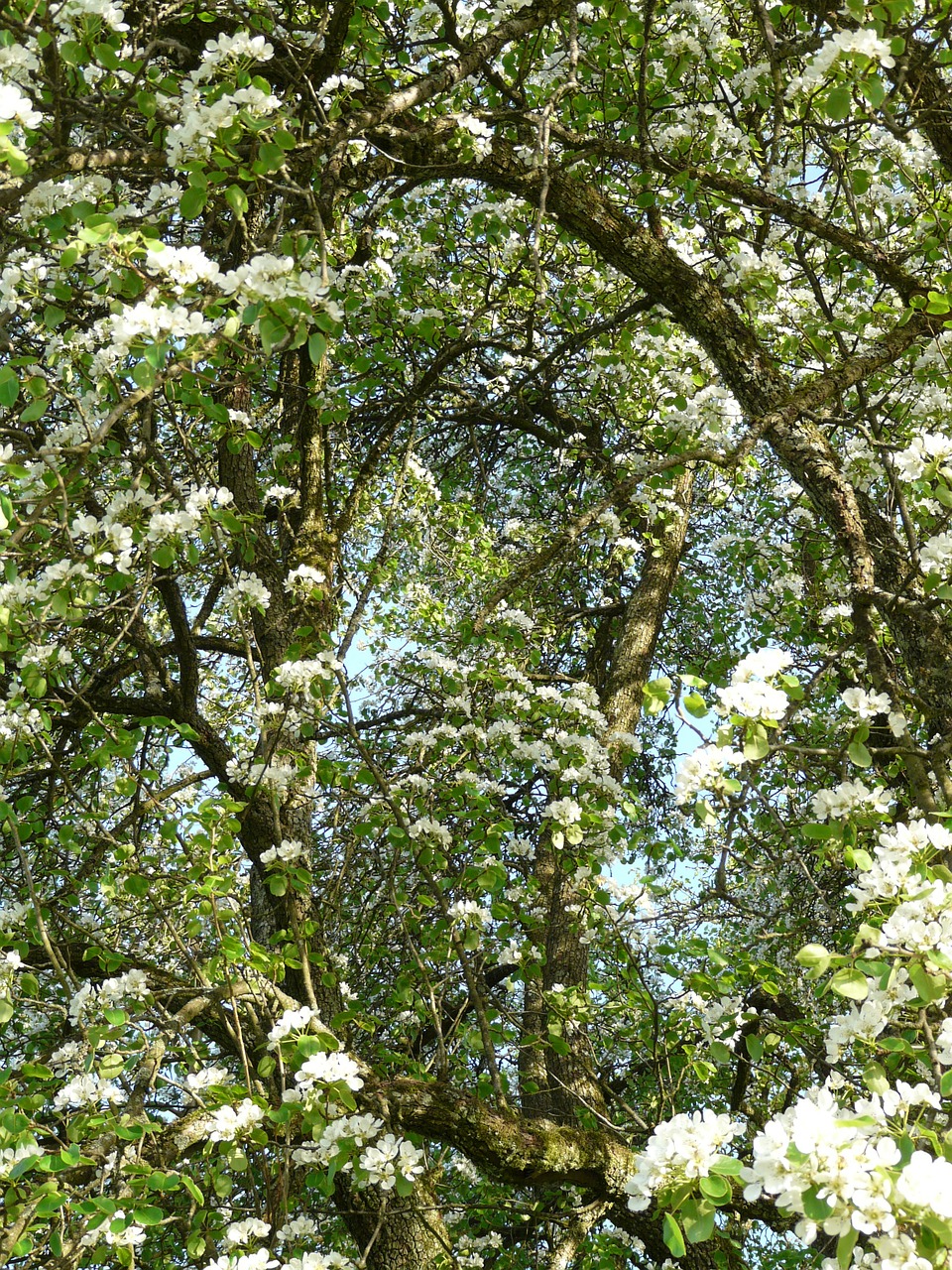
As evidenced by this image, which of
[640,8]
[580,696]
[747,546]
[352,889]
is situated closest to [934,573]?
[580,696]

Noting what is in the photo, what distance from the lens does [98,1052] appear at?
3279 mm

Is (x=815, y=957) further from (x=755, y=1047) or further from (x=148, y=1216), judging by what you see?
(x=148, y=1216)

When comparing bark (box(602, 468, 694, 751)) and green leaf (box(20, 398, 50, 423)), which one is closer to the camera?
green leaf (box(20, 398, 50, 423))

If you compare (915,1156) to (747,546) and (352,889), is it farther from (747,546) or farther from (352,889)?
(747,546)

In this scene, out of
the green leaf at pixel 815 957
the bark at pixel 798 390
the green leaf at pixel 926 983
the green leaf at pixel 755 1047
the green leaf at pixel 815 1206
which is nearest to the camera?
the green leaf at pixel 815 1206

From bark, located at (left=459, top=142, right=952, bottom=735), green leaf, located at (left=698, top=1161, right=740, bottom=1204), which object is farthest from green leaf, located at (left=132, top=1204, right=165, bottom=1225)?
bark, located at (left=459, top=142, right=952, bottom=735)

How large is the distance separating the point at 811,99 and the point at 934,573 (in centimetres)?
264

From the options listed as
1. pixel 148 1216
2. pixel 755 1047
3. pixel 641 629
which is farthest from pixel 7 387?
pixel 641 629

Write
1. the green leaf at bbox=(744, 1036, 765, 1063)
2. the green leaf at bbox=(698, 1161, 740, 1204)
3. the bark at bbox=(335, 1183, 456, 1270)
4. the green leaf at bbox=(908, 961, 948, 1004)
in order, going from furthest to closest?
1. the bark at bbox=(335, 1183, 456, 1270)
2. the green leaf at bbox=(744, 1036, 765, 1063)
3. the green leaf at bbox=(908, 961, 948, 1004)
4. the green leaf at bbox=(698, 1161, 740, 1204)

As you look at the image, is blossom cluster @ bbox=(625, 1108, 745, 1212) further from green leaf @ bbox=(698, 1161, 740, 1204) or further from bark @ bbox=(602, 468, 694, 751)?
bark @ bbox=(602, 468, 694, 751)

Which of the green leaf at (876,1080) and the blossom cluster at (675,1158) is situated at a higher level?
the green leaf at (876,1080)

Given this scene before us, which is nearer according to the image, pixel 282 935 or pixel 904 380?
pixel 282 935

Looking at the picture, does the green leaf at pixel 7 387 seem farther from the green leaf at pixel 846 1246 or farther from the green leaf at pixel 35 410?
the green leaf at pixel 846 1246

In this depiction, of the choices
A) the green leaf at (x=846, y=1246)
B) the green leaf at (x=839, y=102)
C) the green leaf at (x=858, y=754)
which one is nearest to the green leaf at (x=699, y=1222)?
the green leaf at (x=846, y=1246)
